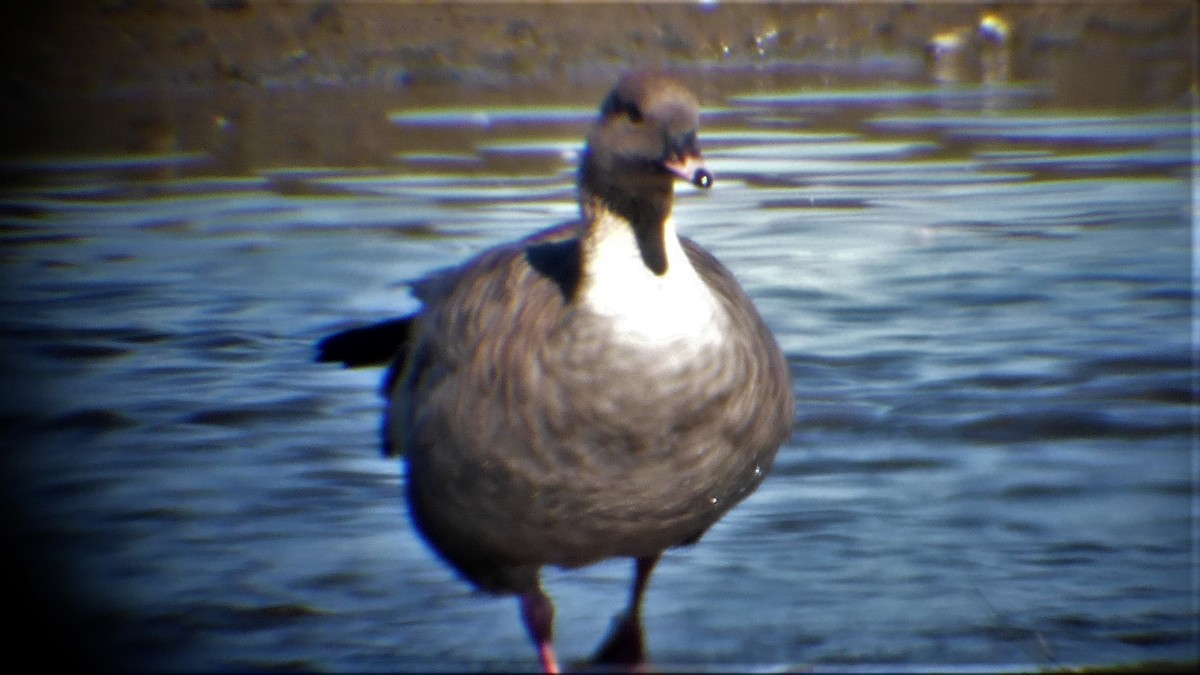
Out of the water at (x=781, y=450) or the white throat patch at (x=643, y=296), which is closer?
the white throat patch at (x=643, y=296)

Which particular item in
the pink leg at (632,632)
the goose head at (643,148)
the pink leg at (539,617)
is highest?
the goose head at (643,148)

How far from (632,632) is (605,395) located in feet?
2.99

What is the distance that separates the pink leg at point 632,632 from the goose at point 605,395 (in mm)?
16

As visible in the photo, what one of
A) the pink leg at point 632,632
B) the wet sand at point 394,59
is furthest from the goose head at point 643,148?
the wet sand at point 394,59

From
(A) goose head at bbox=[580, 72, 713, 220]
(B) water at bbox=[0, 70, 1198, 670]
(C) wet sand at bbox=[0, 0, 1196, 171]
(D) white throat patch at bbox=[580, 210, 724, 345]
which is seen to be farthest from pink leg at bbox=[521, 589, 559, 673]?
(C) wet sand at bbox=[0, 0, 1196, 171]

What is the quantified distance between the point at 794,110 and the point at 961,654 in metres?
11.7

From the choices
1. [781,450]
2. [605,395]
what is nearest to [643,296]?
[605,395]

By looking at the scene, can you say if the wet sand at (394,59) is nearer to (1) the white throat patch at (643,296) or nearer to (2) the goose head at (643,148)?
(2) the goose head at (643,148)

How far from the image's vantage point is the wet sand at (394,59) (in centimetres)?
1526

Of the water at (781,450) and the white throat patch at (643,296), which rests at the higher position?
the white throat patch at (643,296)

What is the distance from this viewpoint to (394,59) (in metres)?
17.9

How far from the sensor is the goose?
4.18m

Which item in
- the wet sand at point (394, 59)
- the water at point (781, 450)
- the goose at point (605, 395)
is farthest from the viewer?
the wet sand at point (394, 59)

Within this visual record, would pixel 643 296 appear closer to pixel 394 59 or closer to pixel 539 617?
pixel 539 617
